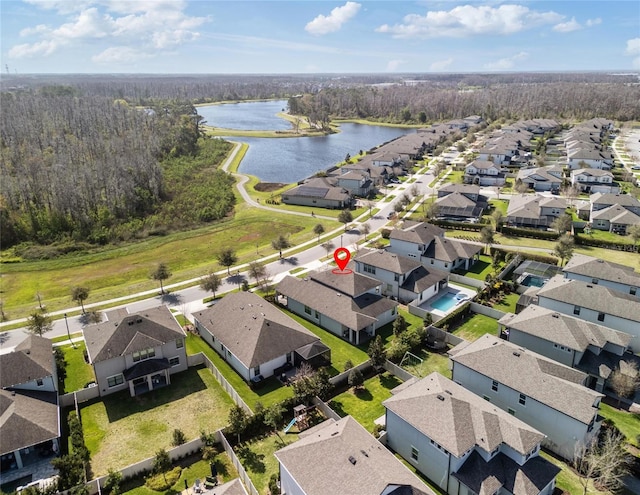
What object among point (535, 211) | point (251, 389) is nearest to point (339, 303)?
point (251, 389)

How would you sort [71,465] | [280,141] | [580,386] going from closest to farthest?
[71,465], [580,386], [280,141]

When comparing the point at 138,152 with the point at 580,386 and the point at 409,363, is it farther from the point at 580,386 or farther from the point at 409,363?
the point at 580,386

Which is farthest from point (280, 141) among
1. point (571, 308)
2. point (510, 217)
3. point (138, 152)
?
point (571, 308)

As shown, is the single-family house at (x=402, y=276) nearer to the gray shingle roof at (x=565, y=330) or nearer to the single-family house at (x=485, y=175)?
the gray shingle roof at (x=565, y=330)

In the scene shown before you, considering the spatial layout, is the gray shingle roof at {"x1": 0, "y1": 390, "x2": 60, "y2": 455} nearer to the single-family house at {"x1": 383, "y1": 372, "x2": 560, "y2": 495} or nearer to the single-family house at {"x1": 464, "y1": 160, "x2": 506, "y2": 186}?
the single-family house at {"x1": 383, "y1": 372, "x2": 560, "y2": 495}

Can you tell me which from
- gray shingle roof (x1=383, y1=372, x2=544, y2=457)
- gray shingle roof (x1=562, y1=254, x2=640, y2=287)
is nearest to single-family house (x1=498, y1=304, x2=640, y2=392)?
gray shingle roof (x1=562, y1=254, x2=640, y2=287)

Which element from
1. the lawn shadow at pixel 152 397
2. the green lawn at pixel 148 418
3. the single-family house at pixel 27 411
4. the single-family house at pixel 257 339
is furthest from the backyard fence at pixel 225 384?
the single-family house at pixel 27 411
